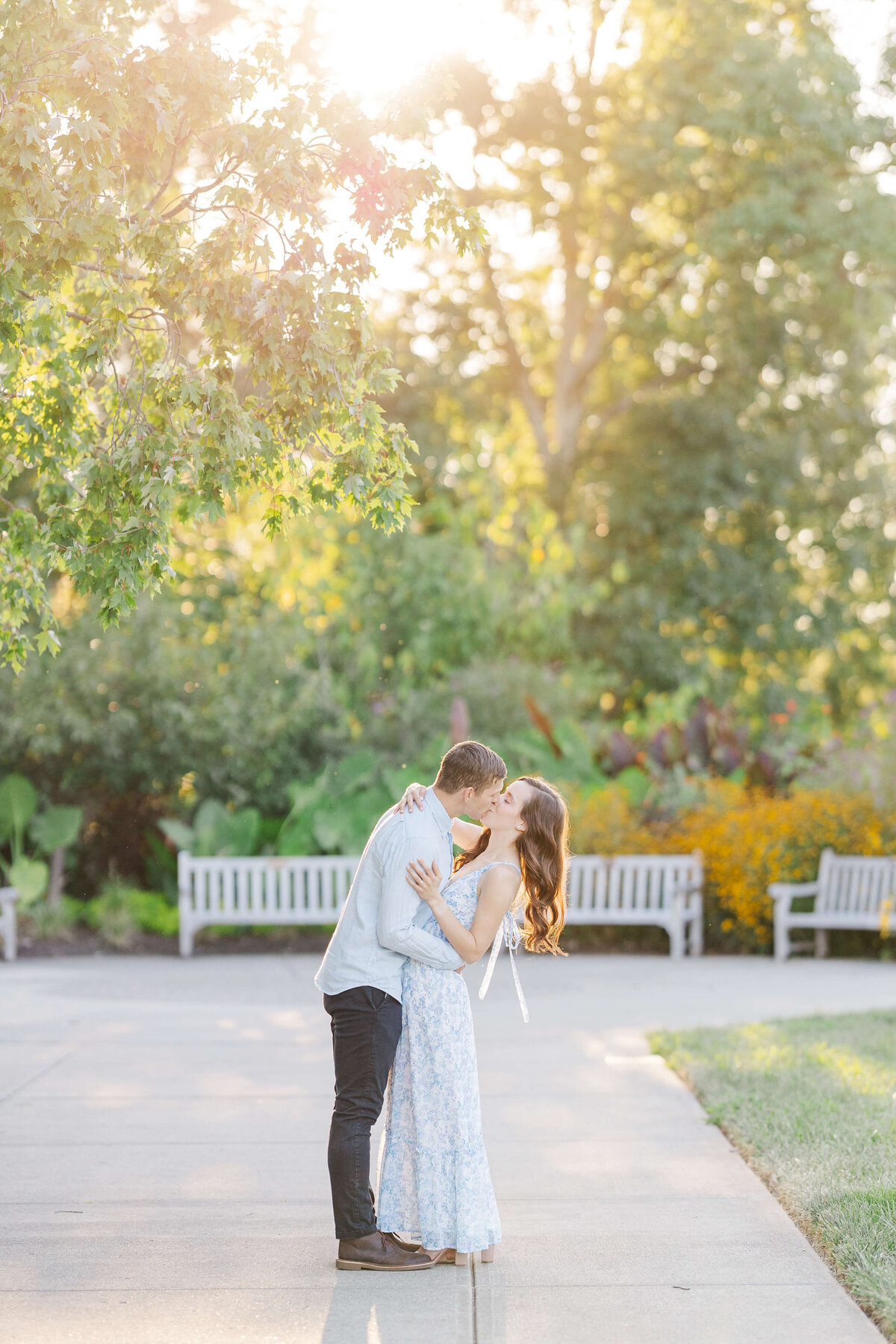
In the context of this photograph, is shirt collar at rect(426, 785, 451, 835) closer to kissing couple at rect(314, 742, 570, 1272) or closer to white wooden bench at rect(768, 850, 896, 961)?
kissing couple at rect(314, 742, 570, 1272)

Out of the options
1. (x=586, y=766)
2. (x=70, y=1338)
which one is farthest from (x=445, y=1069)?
(x=586, y=766)

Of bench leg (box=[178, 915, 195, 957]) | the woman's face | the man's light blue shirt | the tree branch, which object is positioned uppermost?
the tree branch

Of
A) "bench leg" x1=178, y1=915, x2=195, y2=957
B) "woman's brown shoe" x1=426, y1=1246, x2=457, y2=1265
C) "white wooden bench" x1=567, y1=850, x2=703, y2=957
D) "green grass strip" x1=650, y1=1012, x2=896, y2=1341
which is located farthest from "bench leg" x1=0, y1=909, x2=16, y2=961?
"woman's brown shoe" x1=426, y1=1246, x2=457, y2=1265

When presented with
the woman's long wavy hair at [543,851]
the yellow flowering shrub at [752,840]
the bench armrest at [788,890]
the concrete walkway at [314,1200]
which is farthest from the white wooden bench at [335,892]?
the woman's long wavy hair at [543,851]

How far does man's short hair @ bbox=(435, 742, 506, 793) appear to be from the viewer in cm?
427

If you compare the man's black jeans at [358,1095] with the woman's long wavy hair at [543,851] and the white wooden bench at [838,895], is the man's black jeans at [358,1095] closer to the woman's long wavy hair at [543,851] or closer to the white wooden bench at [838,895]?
the woman's long wavy hair at [543,851]

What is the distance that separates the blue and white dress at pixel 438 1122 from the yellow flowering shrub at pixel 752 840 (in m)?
7.57

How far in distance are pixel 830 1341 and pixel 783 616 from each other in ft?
66.7

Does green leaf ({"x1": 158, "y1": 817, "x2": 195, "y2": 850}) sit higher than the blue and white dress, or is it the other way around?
the blue and white dress

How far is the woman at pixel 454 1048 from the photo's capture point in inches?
167

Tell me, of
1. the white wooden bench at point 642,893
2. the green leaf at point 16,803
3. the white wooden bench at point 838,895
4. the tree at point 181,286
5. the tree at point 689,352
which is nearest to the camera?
the tree at point 181,286

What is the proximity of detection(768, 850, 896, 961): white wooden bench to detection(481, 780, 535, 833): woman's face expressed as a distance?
7336 millimetres

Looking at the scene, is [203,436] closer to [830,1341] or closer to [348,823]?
[830,1341]

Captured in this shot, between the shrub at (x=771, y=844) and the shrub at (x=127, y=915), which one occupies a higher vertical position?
the shrub at (x=771, y=844)
